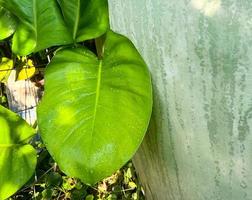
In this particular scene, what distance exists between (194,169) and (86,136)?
221 millimetres

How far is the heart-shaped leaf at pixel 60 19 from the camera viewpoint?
1149 mm

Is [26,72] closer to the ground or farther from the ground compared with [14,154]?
closer to the ground

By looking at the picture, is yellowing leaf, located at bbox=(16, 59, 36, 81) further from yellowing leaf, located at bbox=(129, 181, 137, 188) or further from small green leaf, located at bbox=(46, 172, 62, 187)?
yellowing leaf, located at bbox=(129, 181, 137, 188)

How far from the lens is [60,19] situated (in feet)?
3.94

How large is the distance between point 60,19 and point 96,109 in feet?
0.95

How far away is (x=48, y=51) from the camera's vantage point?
1.77m

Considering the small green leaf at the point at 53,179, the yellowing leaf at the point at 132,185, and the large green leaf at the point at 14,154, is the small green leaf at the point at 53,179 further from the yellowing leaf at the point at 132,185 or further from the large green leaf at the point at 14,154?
the large green leaf at the point at 14,154

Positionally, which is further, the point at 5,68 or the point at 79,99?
the point at 5,68

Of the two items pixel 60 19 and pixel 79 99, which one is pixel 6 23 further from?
pixel 79 99

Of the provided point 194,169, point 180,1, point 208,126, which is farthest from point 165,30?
point 194,169

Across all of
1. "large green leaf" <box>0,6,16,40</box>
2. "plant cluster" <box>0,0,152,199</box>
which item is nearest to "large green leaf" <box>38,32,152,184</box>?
"plant cluster" <box>0,0,152,199</box>

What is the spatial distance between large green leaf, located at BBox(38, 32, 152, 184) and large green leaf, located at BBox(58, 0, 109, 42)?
77 mm

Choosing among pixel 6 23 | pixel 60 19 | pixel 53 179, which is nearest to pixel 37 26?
pixel 60 19

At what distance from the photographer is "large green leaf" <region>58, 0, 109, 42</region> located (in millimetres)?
1146
